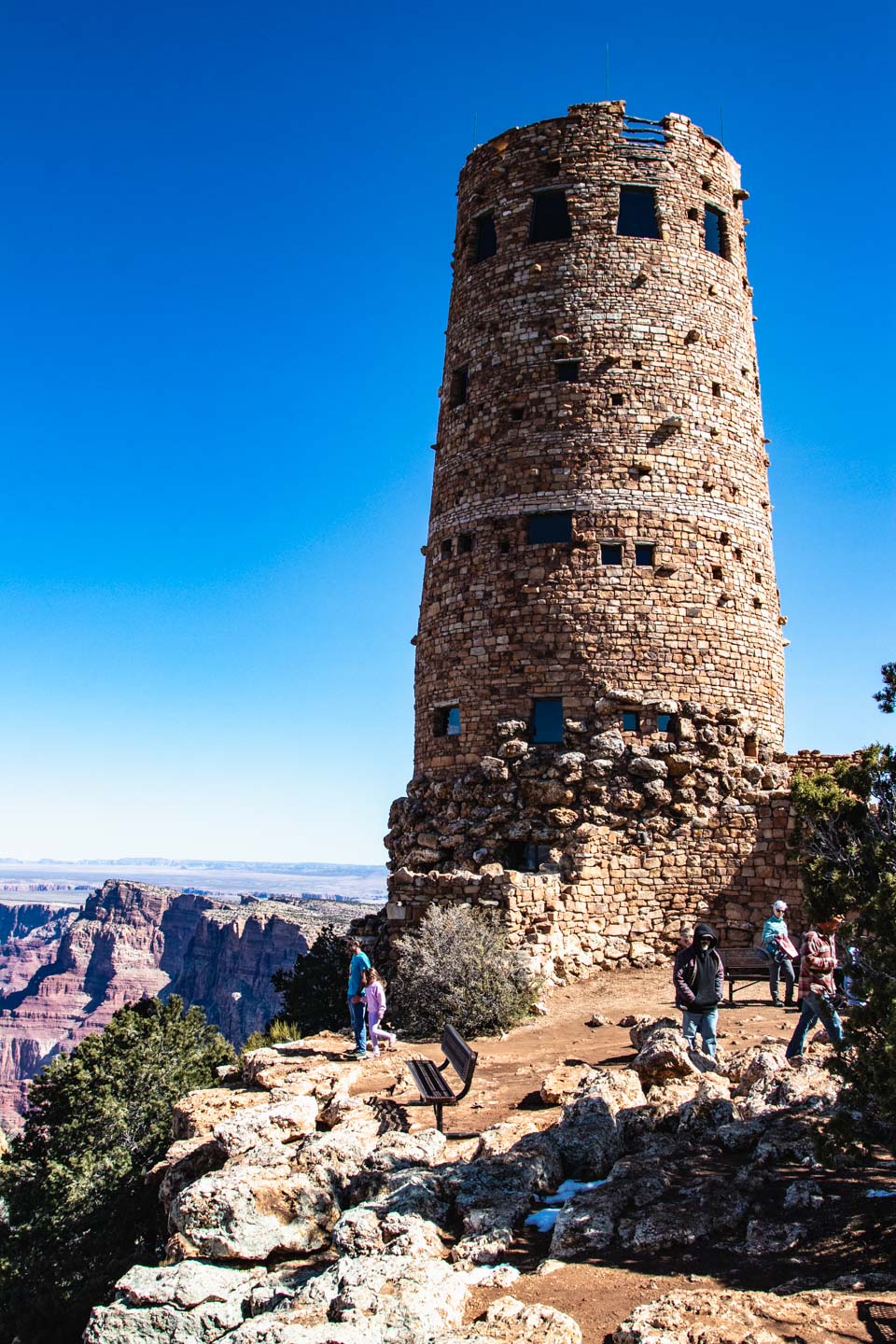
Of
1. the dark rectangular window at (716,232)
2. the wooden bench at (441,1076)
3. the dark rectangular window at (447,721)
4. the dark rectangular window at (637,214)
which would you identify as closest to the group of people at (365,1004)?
the wooden bench at (441,1076)

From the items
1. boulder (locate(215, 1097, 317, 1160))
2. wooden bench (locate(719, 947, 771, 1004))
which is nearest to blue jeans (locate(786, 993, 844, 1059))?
wooden bench (locate(719, 947, 771, 1004))

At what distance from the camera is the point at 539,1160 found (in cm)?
844

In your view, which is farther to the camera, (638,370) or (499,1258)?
(638,370)

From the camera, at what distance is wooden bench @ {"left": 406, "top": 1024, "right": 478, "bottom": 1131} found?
9.84m

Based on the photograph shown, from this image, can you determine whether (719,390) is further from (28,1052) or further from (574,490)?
(28,1052)

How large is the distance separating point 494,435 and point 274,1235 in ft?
53.5

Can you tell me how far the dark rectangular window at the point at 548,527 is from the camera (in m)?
20.3

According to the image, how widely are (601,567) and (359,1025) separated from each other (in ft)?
32.4

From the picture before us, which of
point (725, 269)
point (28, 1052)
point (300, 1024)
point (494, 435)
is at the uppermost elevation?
point (725, 269)

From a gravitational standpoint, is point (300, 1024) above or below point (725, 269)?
below

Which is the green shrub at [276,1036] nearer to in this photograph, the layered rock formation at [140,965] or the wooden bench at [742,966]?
the wooden bench at [742,966]

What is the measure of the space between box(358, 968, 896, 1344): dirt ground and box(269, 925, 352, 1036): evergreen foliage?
650 centimetres

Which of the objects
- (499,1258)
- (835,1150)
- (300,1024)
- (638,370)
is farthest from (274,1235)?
(638,370)

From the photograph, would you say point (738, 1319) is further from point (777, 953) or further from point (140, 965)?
point (140, 965)
